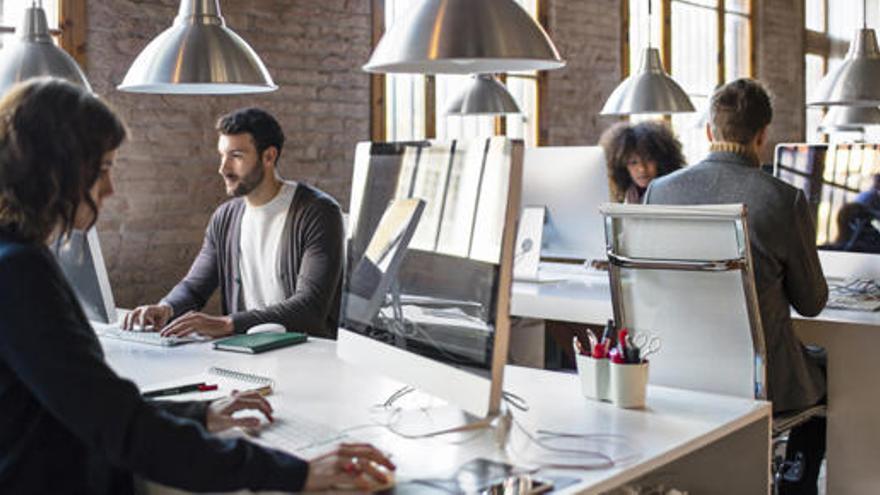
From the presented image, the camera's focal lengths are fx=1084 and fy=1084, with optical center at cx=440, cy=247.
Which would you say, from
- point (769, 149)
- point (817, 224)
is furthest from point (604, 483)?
point (769, 149)

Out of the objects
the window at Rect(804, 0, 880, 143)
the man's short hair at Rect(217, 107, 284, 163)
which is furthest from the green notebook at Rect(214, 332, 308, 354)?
the window at Rect(804, 0, 880, 143)

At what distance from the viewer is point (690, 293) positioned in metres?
2.60

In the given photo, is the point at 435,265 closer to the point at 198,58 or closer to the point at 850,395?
the point at 198,58

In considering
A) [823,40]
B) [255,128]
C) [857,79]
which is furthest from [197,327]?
[823,40]

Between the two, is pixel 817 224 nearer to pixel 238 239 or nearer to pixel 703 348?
pixel 703 348

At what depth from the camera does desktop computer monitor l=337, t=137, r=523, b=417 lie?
169cm

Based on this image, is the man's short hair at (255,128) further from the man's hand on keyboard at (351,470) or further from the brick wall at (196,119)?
the man's hand on keyboard at (351,470)

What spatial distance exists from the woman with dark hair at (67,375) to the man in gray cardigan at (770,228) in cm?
164

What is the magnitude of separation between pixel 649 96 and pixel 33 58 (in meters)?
3.00

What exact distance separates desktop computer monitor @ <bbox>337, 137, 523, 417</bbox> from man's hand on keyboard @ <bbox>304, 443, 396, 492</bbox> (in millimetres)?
193

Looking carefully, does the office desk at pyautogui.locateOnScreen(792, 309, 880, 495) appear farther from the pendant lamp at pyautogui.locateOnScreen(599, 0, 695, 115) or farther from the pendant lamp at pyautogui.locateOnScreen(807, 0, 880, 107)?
the pendant lamp at pyautogui.locateOnScreen(599, 0, 695, 115)

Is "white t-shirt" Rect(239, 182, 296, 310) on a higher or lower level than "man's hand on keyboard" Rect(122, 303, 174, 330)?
higher

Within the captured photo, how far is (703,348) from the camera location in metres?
2.59

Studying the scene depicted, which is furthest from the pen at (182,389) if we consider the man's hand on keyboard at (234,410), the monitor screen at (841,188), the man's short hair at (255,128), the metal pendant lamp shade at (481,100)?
the metal pendant lamp shade at (481,100)
